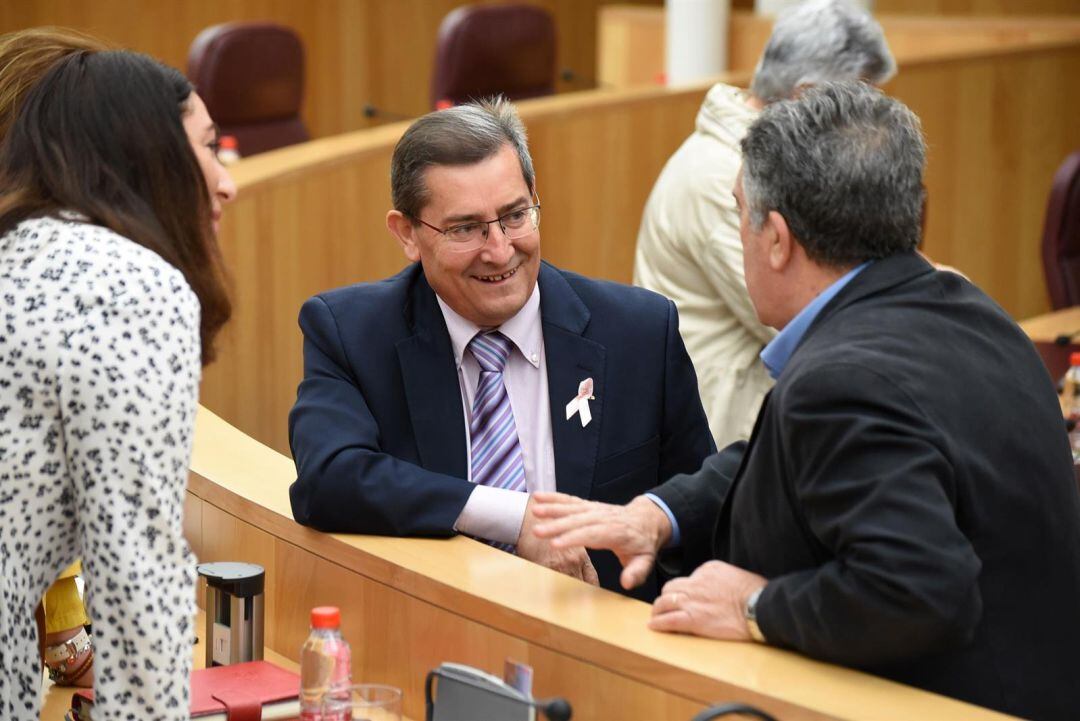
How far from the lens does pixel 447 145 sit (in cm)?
246

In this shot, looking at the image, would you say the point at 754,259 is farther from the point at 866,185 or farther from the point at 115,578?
the point at 115,578

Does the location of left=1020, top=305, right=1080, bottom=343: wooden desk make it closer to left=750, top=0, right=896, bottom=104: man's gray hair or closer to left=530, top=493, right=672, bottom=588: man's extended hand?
left=750, top=0, right=896, bottom=104: man's gray hair

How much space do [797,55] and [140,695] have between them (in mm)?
2269

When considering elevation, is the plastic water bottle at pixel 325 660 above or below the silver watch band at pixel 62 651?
above

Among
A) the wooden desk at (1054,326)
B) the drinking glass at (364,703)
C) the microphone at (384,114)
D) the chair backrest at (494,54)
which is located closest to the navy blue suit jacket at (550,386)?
the drinking glass at (364,703)

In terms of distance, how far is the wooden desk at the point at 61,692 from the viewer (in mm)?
2299

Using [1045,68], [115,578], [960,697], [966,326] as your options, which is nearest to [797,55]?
[966,326]

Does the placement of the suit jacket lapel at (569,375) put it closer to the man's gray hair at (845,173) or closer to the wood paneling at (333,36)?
the man's gray hair at (845,173)

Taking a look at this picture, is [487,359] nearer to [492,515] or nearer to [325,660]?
[492,515]

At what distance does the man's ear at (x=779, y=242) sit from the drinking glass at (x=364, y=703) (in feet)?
2.38

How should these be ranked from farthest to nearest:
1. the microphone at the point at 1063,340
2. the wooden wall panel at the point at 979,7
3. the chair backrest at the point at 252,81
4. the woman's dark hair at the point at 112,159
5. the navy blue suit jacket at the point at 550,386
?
the wooden wall panel at the point at 979,7 < the chair backrest at the point at 252,81 < the microphone at the point at 1063,340 < the navy blue suit jacket at the point at 550,386 < the woman's dark hair at the point at 112,159

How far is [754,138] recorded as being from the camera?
1956mm

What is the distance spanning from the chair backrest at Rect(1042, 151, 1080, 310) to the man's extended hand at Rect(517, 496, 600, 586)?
319cm

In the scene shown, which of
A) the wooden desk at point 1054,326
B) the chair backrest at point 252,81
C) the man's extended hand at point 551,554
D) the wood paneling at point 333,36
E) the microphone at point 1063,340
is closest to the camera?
the man's extended hand at point 551,554
